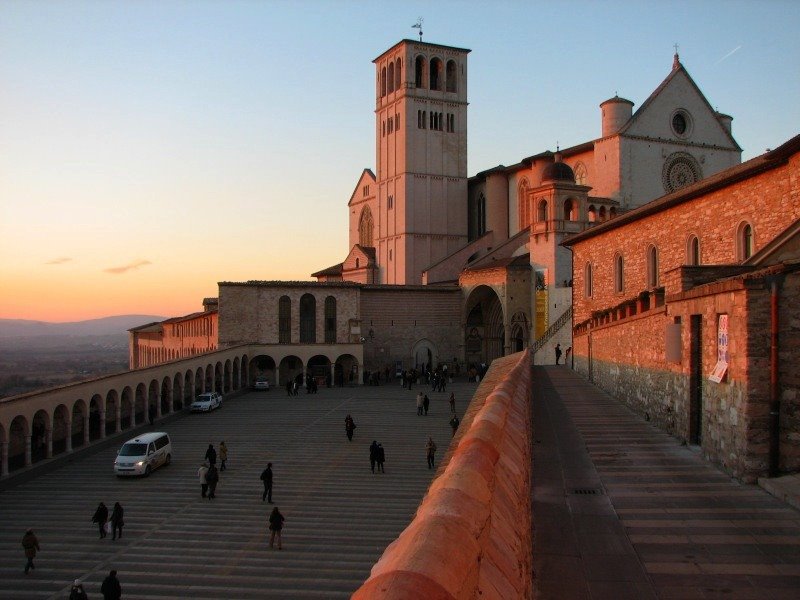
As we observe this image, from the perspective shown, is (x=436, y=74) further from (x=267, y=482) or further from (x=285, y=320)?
(x=267, y=482)

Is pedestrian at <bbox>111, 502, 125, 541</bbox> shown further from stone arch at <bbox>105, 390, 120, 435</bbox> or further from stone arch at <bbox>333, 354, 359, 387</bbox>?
stone arch at <bbox>333, 354, 359, 387</bbox>

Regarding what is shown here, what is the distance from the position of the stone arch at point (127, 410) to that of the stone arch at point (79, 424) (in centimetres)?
213

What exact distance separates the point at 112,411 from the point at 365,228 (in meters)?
48.2

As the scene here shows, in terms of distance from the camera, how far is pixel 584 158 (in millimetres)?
55156

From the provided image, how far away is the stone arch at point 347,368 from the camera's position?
51616 millimetres

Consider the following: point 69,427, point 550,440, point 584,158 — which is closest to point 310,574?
point 550,440

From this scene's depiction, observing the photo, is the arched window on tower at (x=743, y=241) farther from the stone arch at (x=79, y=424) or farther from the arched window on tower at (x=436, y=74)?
the arched window on tower at (x=436, y=74)

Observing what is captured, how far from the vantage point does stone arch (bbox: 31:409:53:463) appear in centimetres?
2573

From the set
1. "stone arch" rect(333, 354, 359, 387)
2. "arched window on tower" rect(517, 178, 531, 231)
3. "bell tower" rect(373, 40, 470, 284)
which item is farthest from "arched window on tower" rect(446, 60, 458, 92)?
"stone arch" rect(333, 354, 359, 387)

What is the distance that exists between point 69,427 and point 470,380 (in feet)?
91.7

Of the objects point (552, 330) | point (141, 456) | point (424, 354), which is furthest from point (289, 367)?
point (141, 456)

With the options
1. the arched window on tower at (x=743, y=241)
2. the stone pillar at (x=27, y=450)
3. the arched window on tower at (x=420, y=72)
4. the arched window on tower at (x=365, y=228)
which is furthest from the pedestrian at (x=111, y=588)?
the arched window on tower at (x=365, y=228)

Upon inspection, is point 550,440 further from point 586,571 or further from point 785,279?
point 586,571

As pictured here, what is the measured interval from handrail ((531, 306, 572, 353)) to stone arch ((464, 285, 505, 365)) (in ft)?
28.8
